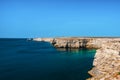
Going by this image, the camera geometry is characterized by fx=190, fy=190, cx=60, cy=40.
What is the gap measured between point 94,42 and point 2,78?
88.1 metres

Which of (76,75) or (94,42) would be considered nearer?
(76,75)

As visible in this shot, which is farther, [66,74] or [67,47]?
[67,47]

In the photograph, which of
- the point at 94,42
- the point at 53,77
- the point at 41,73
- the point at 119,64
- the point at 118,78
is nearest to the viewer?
the point at 118,78

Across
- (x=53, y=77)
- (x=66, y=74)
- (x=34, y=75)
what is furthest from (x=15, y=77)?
(x=66, y=74)

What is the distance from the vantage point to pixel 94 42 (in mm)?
126562

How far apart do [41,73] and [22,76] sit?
5570 mm

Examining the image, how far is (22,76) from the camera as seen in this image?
159ft

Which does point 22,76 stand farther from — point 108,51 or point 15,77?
point 108,51

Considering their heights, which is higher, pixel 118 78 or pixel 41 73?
pixel 118 78

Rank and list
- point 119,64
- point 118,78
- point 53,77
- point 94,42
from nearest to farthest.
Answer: point 118,78 < point 119,64 < point 53,77 < point 94,42

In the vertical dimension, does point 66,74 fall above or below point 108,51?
below

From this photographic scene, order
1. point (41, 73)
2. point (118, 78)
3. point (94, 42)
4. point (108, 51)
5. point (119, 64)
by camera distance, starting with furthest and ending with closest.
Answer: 1. point (94, 42)
2. point (108, 51)
3. point (41, 73)
4. point (119, 64)
5. point (118, 78)

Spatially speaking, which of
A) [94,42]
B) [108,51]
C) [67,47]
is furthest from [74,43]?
[108,51]

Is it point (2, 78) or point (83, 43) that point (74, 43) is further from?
point (2, 78)
